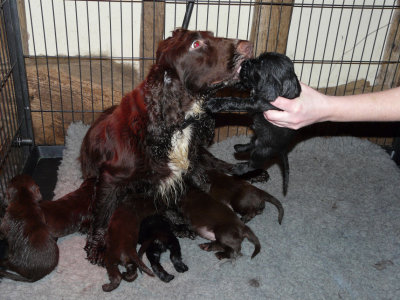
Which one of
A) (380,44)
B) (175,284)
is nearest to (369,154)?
(380,44)

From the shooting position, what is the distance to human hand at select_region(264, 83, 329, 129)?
243cm

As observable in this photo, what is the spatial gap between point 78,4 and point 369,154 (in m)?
3.11

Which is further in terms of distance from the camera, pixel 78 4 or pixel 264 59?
pixel 78 4

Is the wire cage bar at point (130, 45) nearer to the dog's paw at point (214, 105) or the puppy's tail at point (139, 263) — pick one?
the dog's paw at point (214, 105)

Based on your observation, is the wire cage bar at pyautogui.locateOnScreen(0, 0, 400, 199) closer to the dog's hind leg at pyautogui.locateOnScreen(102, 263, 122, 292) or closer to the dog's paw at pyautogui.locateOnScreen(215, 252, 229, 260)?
the dog's hind leg at pyautogui.locateOnScreen(102, 263, 122, 292)

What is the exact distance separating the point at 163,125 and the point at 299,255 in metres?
1.31

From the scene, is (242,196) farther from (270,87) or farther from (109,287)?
(109,287)

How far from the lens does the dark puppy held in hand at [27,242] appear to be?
2.57 metres

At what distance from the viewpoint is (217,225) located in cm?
287

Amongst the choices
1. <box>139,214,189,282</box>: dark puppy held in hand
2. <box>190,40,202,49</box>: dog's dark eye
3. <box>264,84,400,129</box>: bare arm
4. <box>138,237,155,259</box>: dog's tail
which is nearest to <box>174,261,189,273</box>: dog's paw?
A: <box>139,214,189,282</box>: dark puppy held in hand

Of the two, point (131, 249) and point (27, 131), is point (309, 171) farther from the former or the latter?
→ point (27, 131)

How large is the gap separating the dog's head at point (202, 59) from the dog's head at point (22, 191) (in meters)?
1.16

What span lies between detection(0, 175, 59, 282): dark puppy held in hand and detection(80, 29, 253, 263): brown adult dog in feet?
1.23

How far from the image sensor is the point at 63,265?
9.50 feet
